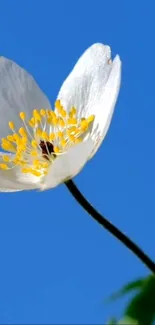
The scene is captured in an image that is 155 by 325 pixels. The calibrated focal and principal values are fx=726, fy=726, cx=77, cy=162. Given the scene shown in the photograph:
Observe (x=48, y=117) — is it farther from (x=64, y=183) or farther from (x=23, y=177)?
(x=64, y=183)

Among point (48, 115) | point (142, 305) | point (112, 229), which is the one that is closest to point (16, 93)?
point (48, 115)

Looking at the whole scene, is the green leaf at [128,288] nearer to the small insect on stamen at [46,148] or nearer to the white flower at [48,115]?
the white flower at [48,115]

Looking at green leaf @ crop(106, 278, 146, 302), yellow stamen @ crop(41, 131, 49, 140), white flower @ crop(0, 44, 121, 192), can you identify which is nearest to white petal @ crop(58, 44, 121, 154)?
white flower @ crop(0, 44, 121, 192)

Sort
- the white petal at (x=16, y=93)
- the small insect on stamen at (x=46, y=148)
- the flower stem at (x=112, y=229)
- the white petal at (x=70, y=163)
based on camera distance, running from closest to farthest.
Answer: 1. the flower stem at (x=112, y=229)
2. the white petal at (x=70, y=163)
3. the small insect on stamen at (x=46, y=148)
4. the white petal at (x=16, y=93)

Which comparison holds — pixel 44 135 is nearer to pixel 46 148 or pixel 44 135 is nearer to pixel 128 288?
pixel 46 148

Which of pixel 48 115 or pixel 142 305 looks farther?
pixel 48 115

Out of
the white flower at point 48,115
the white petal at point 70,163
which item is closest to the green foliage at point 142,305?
the white petal at point 70,163

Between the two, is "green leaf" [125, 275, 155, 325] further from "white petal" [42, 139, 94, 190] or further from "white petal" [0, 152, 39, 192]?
"white petal" [0, 152, 39, 192]
